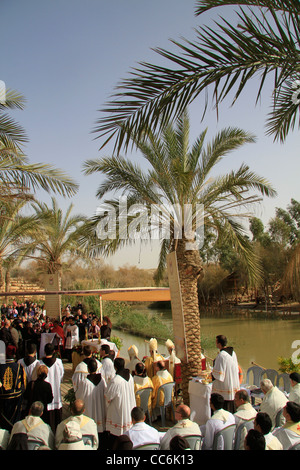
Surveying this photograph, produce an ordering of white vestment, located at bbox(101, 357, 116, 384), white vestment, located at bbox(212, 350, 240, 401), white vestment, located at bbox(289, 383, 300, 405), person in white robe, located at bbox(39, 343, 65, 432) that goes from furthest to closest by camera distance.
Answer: white vestment, located at bbox(101, 357, 116, 384) < person in white robe, located at bbox(39, 343, 65, 432) < white vestment, located at bbox(212, 350, 240, 401) < white vestment, located at bbox(289, 383, 300, 405)

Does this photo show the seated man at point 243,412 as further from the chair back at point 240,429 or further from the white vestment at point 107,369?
the white vestment at point 107,369

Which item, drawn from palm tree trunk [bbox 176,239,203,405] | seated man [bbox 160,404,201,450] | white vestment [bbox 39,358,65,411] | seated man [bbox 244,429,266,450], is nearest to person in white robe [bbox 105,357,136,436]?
white vestment [bbox 39,358,65,411]

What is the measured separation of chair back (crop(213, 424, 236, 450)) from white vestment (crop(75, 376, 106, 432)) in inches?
101

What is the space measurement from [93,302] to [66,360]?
1880cm

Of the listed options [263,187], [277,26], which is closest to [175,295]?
[263,187]

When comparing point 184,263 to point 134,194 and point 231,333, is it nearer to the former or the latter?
point 134,194

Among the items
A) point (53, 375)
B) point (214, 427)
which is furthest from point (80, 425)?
point (53, 375)

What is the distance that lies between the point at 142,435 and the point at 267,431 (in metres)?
1.35

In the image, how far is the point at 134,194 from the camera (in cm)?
1150

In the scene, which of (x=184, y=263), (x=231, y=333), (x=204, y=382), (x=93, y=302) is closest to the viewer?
(x=204, y=382)

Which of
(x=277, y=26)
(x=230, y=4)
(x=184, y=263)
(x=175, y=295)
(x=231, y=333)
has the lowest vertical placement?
(x=231, y=333)

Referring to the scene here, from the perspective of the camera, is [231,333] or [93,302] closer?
[231,333]

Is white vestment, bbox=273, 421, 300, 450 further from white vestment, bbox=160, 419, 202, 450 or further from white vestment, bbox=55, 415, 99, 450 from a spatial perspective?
white vestment, bbox=55, 415, 99, 450

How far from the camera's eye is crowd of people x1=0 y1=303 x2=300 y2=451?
413 centimetres
